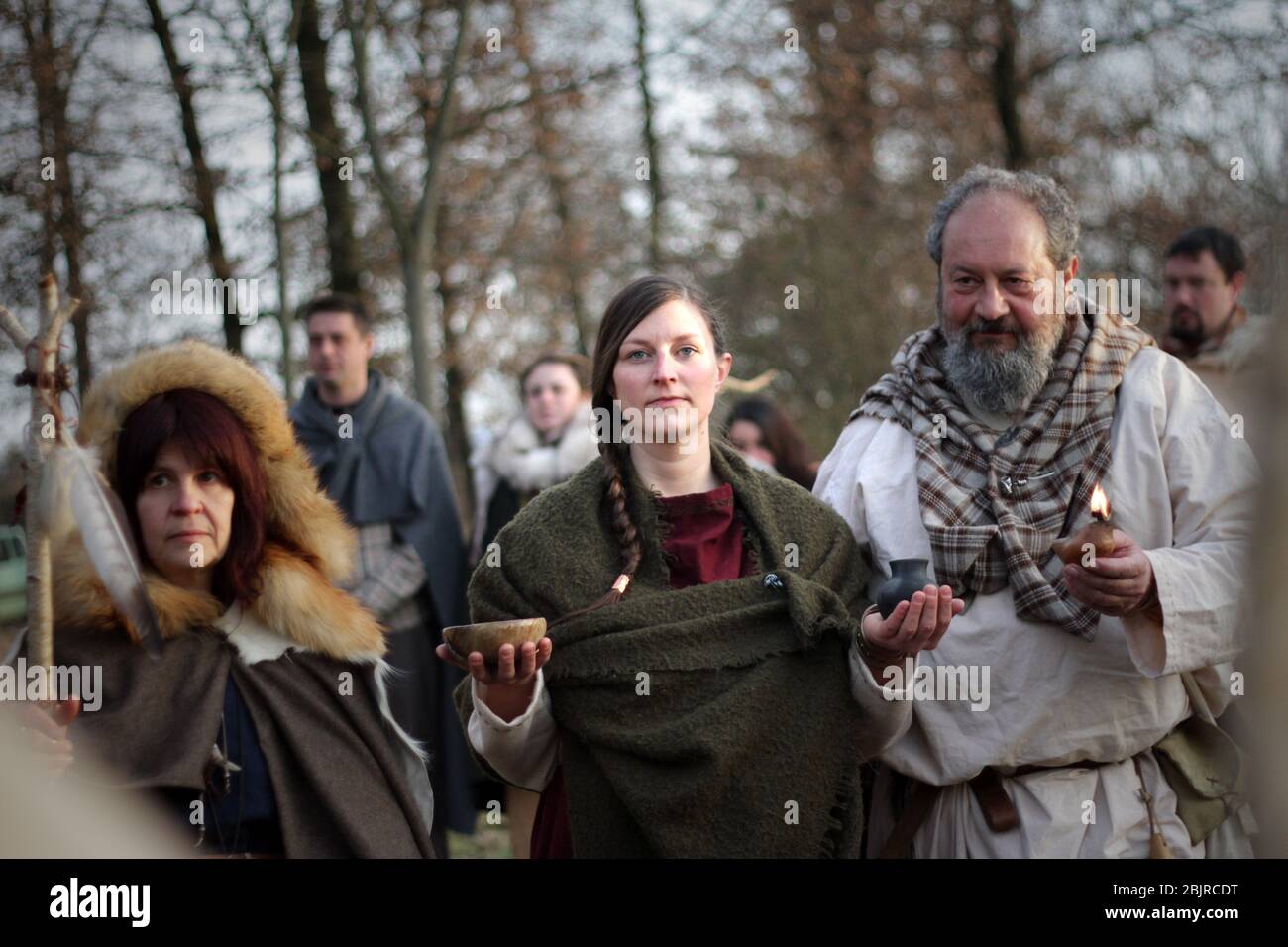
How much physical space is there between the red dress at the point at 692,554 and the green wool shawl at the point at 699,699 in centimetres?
6

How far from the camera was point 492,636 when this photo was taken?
260 centimetres

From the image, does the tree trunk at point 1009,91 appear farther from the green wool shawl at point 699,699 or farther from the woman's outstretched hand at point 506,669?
the woman's outstretched hand at point 506,669

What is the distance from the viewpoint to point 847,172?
1419 cm

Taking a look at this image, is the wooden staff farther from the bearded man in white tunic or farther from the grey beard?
the grey beard

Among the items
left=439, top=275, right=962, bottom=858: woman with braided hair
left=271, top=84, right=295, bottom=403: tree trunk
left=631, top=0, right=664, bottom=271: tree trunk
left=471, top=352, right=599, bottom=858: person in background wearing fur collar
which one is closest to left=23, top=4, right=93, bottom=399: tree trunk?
left=271, top=84, right=295, bottom=403: tree trunk

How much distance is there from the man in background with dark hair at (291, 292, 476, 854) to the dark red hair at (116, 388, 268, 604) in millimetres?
2345

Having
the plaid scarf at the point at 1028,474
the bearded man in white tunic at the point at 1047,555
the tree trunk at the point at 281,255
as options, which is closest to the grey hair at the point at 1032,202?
the bearded man in white tunic at the point at 1047,555

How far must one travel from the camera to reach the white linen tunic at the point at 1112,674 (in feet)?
9.37

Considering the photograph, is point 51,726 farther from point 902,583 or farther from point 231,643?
point 902,583

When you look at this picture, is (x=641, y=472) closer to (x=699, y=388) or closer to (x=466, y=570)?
(x=699, y=388)

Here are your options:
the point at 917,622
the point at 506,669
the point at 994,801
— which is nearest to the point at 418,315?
the point at 506,669

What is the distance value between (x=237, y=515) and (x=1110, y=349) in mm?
2175
